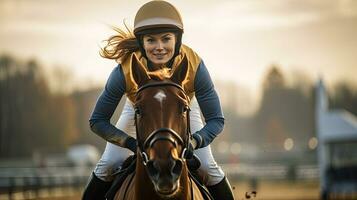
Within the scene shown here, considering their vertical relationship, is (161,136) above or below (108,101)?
below

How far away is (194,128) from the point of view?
8.55 meters

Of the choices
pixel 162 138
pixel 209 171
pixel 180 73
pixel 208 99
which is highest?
pixel 180 73

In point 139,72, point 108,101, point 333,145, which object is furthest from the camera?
point 333,145

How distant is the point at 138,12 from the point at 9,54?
242 ft

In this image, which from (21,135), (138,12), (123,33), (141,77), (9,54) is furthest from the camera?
(21,135)

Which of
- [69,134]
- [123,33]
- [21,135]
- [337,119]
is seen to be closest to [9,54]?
[21,135]

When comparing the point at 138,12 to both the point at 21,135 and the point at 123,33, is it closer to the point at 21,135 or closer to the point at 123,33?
the point at 123,33

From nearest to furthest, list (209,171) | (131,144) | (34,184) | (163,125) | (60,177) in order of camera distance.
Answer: (163,125) → (131,144) → (209,171) → (34,184) → (60,177)

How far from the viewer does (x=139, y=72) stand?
732 centimetres

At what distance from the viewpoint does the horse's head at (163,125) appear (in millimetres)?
6664

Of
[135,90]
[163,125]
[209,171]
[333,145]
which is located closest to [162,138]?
[163,125]

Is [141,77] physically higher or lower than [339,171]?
higher

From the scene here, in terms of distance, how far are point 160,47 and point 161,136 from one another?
155 cm

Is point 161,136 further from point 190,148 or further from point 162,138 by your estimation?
point 190,148
